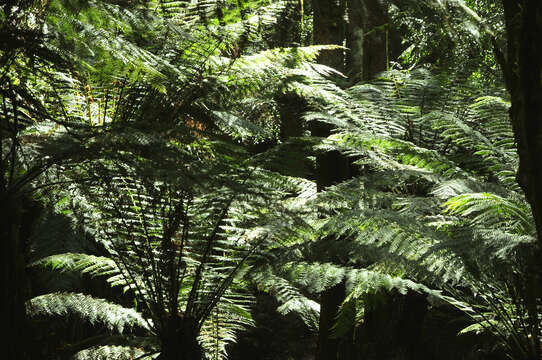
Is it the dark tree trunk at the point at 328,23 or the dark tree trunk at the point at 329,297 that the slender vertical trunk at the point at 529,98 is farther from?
the dark tree trunk at the point at 328,23

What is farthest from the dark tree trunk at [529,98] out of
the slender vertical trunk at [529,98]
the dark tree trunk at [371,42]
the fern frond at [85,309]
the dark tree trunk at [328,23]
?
the dark tree trunk at [371,42]

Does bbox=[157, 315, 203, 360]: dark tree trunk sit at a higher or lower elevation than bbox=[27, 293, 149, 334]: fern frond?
lower

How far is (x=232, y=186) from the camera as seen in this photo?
113 centimetres

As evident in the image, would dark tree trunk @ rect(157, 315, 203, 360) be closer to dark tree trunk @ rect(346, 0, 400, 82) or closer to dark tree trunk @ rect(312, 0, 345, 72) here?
dark tree trunk @ rect(312, 0, 345, 72)

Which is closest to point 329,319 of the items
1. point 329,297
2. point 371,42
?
point 329,297

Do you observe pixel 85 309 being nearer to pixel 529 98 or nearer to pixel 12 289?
pixel 12 289

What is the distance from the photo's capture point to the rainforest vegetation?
3.60 feet

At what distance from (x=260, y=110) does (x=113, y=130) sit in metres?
2.70

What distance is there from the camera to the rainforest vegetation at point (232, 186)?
110cm

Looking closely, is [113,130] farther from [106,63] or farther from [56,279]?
[56,279]

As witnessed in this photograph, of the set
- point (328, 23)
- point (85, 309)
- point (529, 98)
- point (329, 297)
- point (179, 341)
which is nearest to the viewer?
point (529, 98)

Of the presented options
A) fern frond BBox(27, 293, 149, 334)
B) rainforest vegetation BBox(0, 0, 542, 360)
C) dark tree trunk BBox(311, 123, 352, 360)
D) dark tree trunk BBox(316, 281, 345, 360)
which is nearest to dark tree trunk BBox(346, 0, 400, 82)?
rainforest vegetation BBox(0, 0, 542, 360)

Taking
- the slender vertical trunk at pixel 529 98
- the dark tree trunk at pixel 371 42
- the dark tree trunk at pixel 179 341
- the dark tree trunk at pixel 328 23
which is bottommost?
the dark tree trunk at pixel 179 341

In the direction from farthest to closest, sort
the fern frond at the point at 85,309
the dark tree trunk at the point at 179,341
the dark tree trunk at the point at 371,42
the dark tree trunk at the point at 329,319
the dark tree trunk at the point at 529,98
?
the dark tree trunk at the point at 371,42, the dark tree trunk at the point at 329,319, the fern frond at the point at 85,309, the dark tree trunk at the point at 179,341, the dark tree trunk at the point at 529,98
